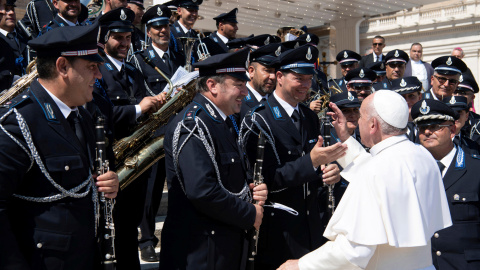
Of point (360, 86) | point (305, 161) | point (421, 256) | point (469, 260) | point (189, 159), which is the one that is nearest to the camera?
point (421, 256)

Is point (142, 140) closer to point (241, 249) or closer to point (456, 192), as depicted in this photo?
point (241, 249)

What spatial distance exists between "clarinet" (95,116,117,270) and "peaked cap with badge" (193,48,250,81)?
3.17 feet

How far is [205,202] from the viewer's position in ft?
13.0

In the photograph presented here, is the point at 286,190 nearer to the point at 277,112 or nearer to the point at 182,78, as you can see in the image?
the point at 277,112

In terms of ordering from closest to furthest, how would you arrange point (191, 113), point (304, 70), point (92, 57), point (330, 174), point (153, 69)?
1. point (92, 57)
2. point (191, 113)
3. point (330, 174)
4. point (304, 70)
5. point (153, 69)

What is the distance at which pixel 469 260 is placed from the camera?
514 centimetres

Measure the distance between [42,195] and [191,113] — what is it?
50.3 inches

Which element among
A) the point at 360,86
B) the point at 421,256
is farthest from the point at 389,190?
the point at 360,86

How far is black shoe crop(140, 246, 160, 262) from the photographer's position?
20.8 ft

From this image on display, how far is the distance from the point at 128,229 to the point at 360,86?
426 cm

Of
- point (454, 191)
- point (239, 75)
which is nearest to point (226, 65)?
point (239, 75)

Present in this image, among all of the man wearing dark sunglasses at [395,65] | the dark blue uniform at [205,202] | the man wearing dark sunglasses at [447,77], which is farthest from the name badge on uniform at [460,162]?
the man wearing dark sunglasses at [395,65]

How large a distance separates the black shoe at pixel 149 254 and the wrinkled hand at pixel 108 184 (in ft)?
8.84

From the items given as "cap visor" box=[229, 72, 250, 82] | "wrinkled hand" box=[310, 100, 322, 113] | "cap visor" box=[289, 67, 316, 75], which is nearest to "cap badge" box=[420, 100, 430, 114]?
"cap visor" box=[289, 67, 316, 75]
